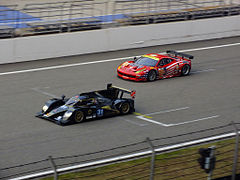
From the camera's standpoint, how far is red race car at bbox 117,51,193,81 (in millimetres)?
21281

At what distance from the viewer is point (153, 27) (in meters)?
27.6

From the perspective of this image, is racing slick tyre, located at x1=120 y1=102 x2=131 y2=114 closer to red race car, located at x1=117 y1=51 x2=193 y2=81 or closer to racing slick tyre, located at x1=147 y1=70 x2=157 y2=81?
red race car, located at x1=117 y1=51 x2=193 y2=81

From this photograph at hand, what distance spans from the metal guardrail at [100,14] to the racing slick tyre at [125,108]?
9586 mm

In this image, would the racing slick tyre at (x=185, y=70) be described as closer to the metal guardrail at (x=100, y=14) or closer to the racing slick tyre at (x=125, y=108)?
the metal guardrail at (x=100, y=14)

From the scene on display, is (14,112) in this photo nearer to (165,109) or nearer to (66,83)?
(66,83)

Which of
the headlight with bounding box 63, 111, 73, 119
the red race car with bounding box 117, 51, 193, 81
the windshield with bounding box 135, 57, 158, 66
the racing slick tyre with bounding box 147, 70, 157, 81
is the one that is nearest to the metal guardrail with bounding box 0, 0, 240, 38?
the windshield with bounding box 135, 57, 158, 66

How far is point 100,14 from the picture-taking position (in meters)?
28.9

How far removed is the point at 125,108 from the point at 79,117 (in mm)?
1888

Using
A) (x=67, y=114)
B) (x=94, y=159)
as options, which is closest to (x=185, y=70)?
(x=67, y=114)

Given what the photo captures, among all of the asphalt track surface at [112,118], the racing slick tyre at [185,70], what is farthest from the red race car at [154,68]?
the asphalt track surface at [112,118]

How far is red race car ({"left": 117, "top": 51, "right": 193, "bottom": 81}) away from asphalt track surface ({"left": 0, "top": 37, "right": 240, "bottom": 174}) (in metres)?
0.29

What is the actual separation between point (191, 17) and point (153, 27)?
3.66m

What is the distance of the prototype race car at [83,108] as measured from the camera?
51.9ft

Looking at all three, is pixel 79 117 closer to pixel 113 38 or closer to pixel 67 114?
pixel 67 114
